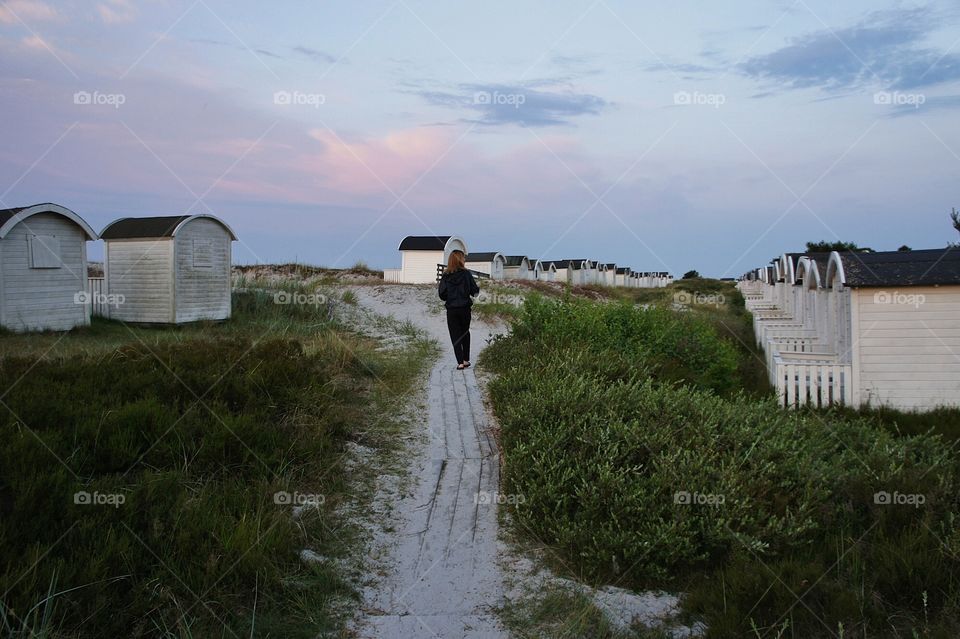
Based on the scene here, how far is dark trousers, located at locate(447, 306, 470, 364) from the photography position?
11469mm

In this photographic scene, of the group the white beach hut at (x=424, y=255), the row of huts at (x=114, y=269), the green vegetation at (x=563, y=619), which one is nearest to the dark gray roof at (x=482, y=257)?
the white beach hut at (x=424, y=255)

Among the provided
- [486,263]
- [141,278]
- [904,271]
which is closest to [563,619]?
[904,271]

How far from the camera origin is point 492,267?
167 feet

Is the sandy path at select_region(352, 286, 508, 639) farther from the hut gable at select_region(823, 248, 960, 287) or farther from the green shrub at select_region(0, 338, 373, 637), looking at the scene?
the hut gable at select_region(823, 248, 960, 287)

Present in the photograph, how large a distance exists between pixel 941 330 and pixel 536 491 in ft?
37.9

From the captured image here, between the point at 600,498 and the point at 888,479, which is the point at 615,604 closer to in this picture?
the point at 600,498

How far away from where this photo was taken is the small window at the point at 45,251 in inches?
691

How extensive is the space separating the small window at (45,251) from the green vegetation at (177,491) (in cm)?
1071

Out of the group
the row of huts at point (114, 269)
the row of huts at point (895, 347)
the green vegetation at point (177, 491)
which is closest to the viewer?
the green vegetation at point (177, 491)

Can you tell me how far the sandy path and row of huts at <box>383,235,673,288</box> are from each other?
18587 millimetres

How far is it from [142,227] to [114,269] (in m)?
1.78

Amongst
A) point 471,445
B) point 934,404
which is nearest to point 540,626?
point 471,445

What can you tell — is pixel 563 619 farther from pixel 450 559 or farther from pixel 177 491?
pixel 177 491

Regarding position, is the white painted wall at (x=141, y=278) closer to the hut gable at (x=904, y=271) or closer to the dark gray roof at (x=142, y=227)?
the dark gray roof at (x=142, y=227)
